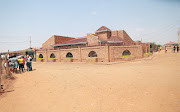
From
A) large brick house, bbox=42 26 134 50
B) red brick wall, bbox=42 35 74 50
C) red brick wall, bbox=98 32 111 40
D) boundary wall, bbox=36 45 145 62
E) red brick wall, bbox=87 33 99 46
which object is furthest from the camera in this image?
red brick wall, bbox=42 35 74 50

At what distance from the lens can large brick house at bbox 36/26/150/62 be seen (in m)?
17.4

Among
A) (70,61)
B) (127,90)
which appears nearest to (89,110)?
(127,90)

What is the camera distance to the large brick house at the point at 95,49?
57.0 feet

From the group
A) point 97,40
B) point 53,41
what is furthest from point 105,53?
point 53,41

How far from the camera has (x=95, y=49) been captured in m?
18.0

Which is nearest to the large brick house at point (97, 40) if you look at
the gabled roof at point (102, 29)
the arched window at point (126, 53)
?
the gabled roof at point (102, 29)

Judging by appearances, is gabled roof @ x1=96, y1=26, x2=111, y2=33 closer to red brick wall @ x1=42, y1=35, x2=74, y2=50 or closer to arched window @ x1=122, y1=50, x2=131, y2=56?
arched window @ x1=122, y1=50, x2=131, y2=56

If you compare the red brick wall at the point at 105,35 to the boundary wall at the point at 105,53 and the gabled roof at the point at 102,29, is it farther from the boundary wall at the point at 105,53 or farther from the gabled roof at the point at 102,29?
the boundary wall at the point at 105,53

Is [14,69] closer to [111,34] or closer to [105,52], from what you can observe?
[105,52]

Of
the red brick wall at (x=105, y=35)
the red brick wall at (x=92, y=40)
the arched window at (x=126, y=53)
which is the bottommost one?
the arched window at (x=126, y=53)

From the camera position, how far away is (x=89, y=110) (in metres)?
3.90

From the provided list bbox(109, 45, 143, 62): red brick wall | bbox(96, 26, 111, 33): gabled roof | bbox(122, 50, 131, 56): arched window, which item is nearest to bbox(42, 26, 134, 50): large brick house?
bbox(96, 26, 111, 33): gabled roof

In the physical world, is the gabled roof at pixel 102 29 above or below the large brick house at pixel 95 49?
above

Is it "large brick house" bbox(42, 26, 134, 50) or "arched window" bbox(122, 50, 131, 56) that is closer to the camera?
"arched window" bbox(122, 50, 131, 56)
